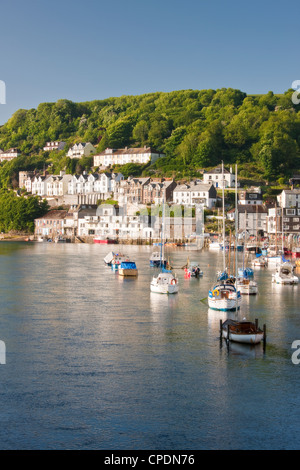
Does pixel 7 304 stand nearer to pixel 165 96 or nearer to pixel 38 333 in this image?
pixel 38 333

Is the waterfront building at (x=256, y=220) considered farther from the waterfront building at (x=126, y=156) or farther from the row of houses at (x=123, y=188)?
the waterfront building at (x=126, y=156)

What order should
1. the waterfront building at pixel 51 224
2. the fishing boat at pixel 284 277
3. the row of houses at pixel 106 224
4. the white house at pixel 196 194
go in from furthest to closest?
the waterfront building at pixel 51 224 < the white house at pixel 196 194 < the row of houses at pixel 106 224 < the fishing boat at pixel 284 277

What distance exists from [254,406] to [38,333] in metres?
12.4

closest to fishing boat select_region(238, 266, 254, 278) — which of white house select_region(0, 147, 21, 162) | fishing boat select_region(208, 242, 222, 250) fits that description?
fishing boat select_region(208, 242, 222, 250)

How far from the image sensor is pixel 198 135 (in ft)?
451

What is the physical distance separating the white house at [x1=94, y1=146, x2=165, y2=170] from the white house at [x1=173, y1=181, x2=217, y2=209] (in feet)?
90.0

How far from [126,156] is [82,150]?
2177 cm

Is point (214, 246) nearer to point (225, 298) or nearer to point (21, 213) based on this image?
point (21, 213)

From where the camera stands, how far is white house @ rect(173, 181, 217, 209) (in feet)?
355

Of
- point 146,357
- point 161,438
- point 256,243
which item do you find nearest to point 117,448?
point 161,438

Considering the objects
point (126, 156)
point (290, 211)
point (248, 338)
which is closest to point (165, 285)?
point (248, 338)

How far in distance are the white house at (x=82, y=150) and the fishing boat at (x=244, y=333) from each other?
445ft

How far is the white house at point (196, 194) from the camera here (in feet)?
355

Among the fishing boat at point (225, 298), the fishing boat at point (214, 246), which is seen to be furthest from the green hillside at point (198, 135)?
the fishing boat at point (225, 298)
